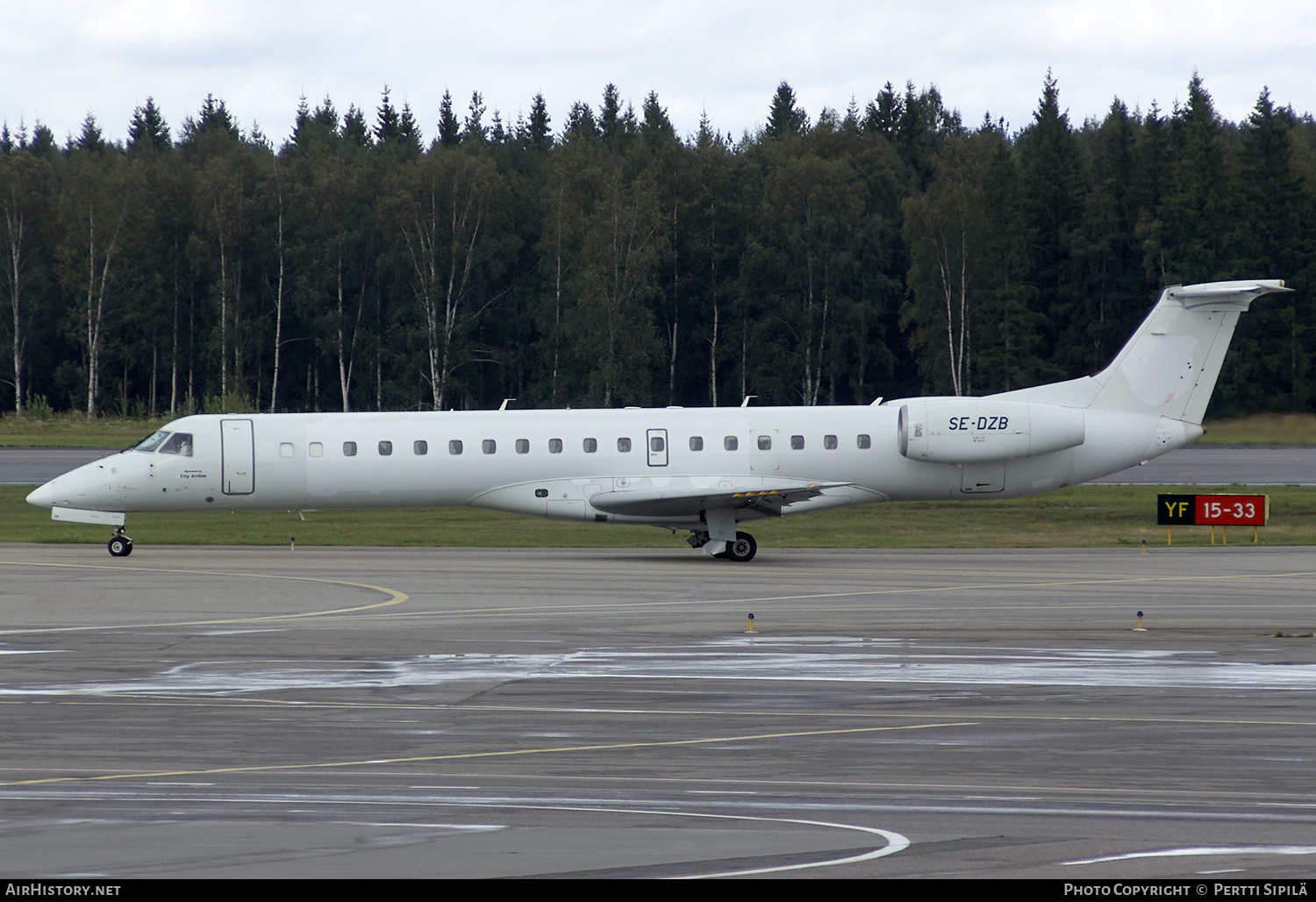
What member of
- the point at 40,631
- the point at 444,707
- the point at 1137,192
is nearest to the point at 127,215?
the point at 1137,192

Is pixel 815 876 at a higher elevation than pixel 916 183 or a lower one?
lower

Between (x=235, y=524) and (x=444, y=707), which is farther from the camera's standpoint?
(x=235, y=524)

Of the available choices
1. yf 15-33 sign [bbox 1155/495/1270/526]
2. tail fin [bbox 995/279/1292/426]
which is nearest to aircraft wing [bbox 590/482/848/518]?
tail fin [bbox 995/279/1292/426]

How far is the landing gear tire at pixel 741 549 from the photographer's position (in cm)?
3031

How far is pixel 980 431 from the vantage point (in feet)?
101

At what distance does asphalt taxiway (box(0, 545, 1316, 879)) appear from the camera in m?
8.69

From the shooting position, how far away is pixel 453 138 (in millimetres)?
131125

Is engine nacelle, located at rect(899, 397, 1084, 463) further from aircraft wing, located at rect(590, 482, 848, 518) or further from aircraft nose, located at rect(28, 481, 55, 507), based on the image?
aircraft nose, located at rect(28, 481, 55, 507)

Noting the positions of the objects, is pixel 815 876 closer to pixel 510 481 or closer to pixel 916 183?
pixel 510 481

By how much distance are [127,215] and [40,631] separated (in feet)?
243

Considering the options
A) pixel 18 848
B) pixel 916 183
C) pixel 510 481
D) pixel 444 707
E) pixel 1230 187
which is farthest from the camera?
pixel 916 183

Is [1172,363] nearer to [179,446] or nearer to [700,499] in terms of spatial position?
[700,499]

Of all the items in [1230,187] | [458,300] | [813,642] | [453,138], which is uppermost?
[453,138]

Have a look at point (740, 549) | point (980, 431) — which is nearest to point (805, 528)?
point (740, 549)
